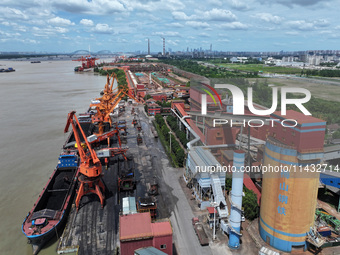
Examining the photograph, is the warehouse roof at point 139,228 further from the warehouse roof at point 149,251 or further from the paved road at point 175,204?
the paved road at point 175,204

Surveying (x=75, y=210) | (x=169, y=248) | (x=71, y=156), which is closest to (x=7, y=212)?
(x=75, y=210)

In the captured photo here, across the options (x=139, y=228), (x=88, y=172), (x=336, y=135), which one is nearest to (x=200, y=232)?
(x=139, y=228)

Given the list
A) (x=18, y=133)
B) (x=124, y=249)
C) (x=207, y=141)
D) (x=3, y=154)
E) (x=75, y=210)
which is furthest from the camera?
(x=18, y=133)

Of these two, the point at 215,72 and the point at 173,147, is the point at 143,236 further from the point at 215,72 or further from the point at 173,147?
the point at 215,72

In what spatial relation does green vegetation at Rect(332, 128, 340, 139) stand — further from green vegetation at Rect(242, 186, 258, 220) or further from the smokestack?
the smokestack

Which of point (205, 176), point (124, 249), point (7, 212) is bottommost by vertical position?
point (7, 212)

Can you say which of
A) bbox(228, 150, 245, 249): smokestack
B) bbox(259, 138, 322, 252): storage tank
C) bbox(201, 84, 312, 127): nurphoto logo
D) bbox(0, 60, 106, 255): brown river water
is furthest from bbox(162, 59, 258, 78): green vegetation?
bbox(0, 60, 106, 255): brown river water

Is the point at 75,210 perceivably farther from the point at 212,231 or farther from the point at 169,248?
the point at 212,231
